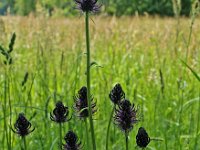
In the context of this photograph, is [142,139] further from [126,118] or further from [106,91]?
[106,91]

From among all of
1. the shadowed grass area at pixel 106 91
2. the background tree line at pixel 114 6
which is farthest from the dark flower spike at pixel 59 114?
the background tree line at pixel 114 6

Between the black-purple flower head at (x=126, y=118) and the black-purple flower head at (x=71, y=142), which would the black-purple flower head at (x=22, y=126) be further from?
the black-purple flower head at (x=126, y=118)

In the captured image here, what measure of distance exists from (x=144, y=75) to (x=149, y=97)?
0.81m

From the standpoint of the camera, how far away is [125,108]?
58.9 inches

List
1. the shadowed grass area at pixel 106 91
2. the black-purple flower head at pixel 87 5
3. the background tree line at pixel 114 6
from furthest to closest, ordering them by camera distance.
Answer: the background tree line at pixel 114 6, the shadowed grass area at pixel 106 91, the black-purple flower head at pixel 87 5

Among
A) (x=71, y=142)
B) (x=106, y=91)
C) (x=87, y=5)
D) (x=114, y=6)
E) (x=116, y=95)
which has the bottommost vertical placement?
(x=71, y=142)

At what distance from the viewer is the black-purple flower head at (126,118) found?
149 centimetres

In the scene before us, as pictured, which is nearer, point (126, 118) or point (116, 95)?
point (126, 118)

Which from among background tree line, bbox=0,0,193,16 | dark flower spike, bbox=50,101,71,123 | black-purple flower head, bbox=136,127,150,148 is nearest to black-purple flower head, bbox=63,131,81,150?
dark flower spike, bbox=50,101,71,123

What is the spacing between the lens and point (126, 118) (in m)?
1.49

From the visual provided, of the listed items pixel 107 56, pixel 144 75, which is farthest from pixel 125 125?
pixel 107 56

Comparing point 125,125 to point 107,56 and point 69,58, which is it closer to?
point 69,58

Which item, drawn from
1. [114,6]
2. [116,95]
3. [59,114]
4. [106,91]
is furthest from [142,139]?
[114,6]

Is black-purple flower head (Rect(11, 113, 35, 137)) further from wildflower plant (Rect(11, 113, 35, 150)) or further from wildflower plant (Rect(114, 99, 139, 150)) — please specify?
wildflower plant (Rect(114, 99, 139, 150))
